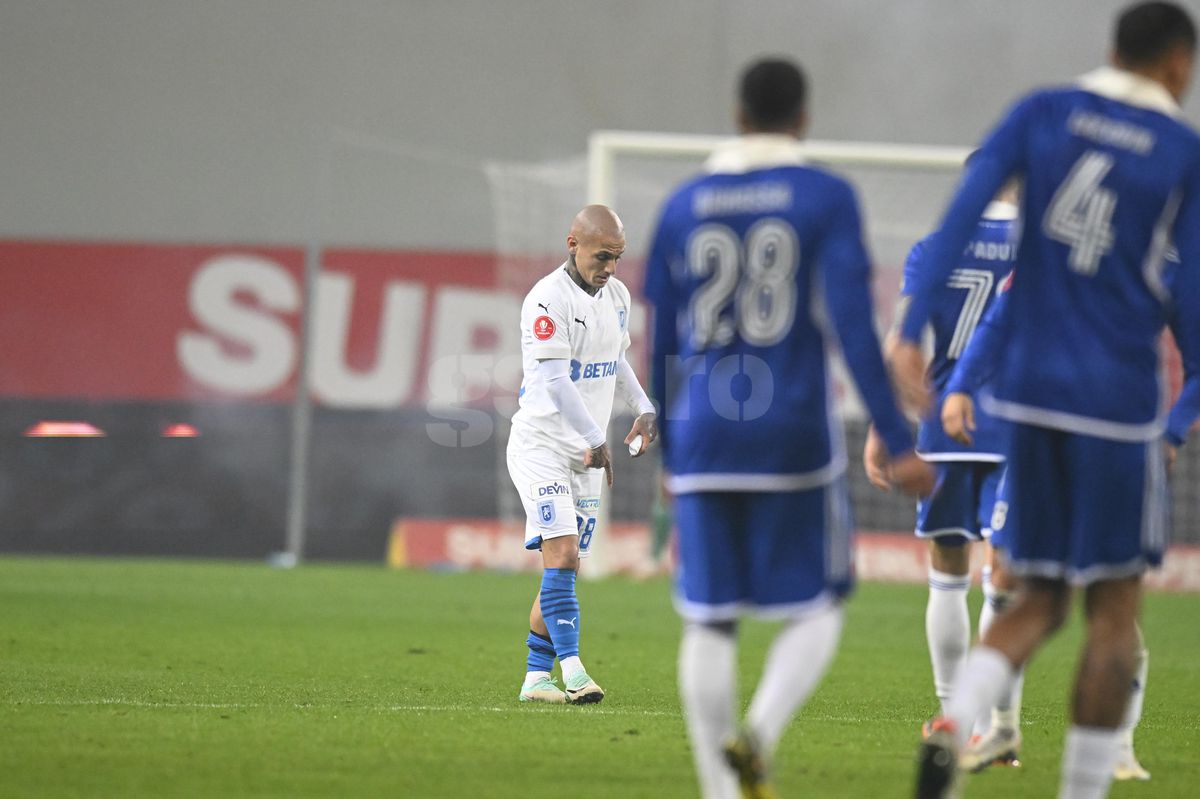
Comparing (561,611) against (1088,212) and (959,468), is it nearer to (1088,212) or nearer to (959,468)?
(959,468)

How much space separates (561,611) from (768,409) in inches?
127

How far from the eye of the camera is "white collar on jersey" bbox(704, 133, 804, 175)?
425 cm

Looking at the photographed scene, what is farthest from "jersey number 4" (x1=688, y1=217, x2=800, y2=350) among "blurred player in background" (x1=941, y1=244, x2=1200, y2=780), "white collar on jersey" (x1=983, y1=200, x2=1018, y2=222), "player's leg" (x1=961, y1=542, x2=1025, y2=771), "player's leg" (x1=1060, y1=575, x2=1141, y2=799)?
"white collar on jersey" (x1=983, y1=200, x2=1018, y2=222)

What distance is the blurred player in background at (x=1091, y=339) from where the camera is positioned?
13.8 ft

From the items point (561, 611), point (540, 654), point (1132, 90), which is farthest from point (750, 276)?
point (540, 654)

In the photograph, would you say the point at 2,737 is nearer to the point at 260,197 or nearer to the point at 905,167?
the point at 905,167

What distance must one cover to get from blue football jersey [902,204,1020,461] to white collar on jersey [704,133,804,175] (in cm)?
166

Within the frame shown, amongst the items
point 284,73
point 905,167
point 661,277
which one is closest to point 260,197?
point 284,73

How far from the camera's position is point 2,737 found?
5.69m

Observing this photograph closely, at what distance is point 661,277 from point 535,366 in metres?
3.02

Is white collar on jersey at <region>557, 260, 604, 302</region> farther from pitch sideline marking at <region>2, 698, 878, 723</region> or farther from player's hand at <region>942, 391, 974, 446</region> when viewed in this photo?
player's hand at <region>942, 391, 974, 446</region>

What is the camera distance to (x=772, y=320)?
420cm

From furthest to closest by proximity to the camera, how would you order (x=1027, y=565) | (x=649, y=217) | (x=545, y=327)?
1. (x=649, y=217)
2. (x=545, y=327)
3. (x=1027, y=565)

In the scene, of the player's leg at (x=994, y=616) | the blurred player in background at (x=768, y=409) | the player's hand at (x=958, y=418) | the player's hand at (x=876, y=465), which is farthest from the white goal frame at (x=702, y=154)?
the blurred player in background at (x=768, y=409)
